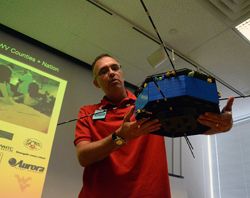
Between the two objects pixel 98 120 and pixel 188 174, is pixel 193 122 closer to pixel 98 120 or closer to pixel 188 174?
pixel 98 120

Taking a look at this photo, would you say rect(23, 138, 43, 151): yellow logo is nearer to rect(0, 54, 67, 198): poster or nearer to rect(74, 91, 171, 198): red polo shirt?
rect(0, 54, 67, 198): poster

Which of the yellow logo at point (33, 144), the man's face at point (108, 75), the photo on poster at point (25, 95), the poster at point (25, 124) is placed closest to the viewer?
the man's face at point (108, 75)

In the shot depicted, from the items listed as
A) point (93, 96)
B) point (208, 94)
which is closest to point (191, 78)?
point (208, 94)

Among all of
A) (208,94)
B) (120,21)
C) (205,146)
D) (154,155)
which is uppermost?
(120,21)

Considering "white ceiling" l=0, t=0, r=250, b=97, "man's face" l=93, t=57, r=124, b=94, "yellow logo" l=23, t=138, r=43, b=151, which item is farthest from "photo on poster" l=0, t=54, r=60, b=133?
"man's face" l=93, t=57, r=124, b=94

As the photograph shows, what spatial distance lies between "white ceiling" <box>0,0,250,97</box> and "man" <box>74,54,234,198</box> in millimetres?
1445

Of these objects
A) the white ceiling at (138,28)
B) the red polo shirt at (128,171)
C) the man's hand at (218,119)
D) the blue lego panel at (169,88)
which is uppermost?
the white ceiling at (138,28)

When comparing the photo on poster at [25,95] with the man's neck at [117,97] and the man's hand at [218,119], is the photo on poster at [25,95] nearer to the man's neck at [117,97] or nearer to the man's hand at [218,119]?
the man's neck at [117,97]

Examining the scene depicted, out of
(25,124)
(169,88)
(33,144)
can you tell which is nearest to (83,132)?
(169,88)

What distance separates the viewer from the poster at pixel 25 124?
6.05ft

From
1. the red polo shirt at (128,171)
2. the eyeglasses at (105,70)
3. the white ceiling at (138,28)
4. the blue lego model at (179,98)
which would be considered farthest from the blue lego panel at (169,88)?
the white ceiling at (138,28)

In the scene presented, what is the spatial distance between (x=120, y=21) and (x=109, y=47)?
1.38 ft

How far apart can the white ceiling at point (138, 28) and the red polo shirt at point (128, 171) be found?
1510 millimetres

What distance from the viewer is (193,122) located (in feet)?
2.47
